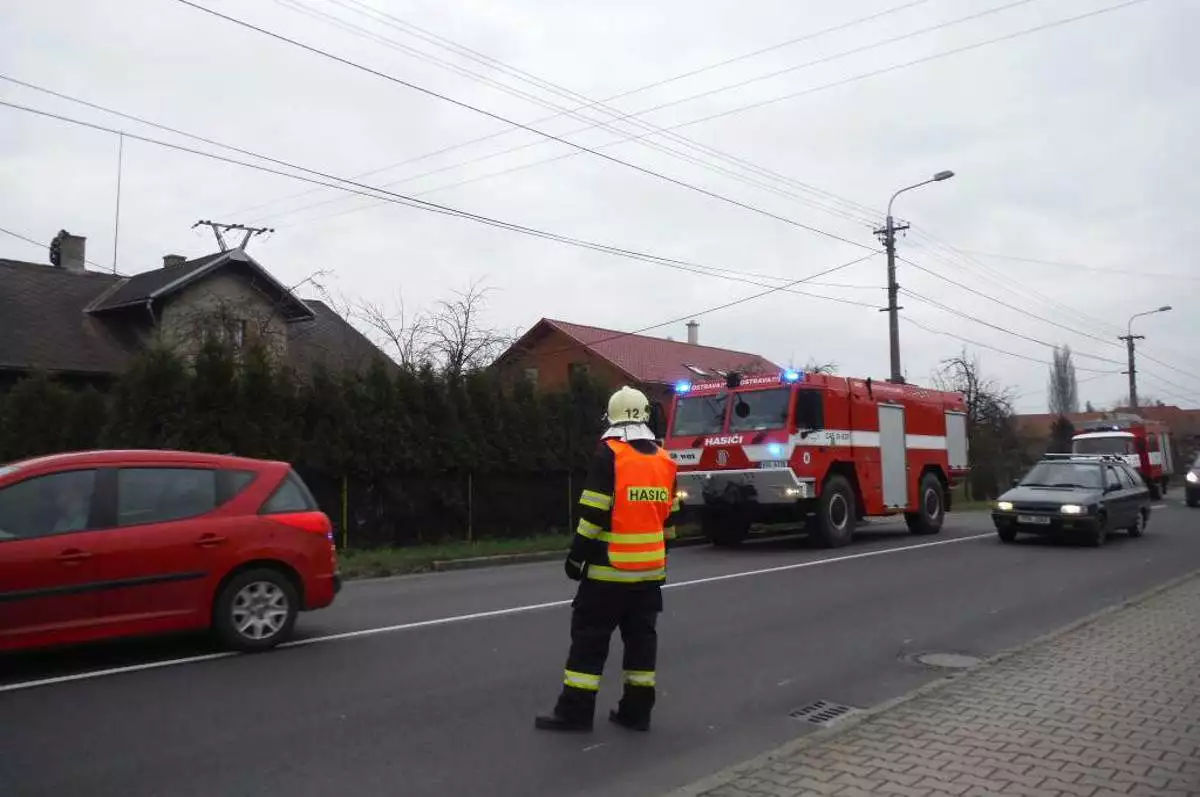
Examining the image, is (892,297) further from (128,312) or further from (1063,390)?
(1063,390)

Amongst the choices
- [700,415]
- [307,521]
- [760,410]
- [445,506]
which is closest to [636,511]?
[307,521]

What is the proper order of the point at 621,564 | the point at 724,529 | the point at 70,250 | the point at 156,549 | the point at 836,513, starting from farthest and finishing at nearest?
the point at 70,250 < the point at 724,529 < the point at 836,513 < the point at 156,549 < the point at 621,564

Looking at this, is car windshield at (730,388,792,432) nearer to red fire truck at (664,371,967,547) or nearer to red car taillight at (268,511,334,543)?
red fire truck at (664,371,967,547)

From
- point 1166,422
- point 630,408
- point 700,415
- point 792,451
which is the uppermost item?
point 1166,422

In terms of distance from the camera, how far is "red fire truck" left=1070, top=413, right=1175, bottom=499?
101ft

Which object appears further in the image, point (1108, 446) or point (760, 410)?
point (1108, 446)

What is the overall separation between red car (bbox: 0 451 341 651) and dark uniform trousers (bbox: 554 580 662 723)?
3.14 m

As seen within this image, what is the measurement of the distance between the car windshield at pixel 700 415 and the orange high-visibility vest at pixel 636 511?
11002mm

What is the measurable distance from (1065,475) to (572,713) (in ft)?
48.2

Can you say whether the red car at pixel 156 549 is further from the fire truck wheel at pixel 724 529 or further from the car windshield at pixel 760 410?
the fire truck wheel at pixel 724 529

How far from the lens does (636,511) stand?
5547 millimetres

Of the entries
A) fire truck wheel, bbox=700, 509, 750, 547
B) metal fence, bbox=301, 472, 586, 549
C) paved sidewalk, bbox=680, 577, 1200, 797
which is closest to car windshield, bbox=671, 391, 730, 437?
fire truck wheel, bbox=700, 509, 750, 547

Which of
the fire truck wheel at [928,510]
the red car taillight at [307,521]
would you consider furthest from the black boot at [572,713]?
the fire truck wheel at [928,510]

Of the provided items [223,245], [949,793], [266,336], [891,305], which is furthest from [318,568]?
[223,245]
